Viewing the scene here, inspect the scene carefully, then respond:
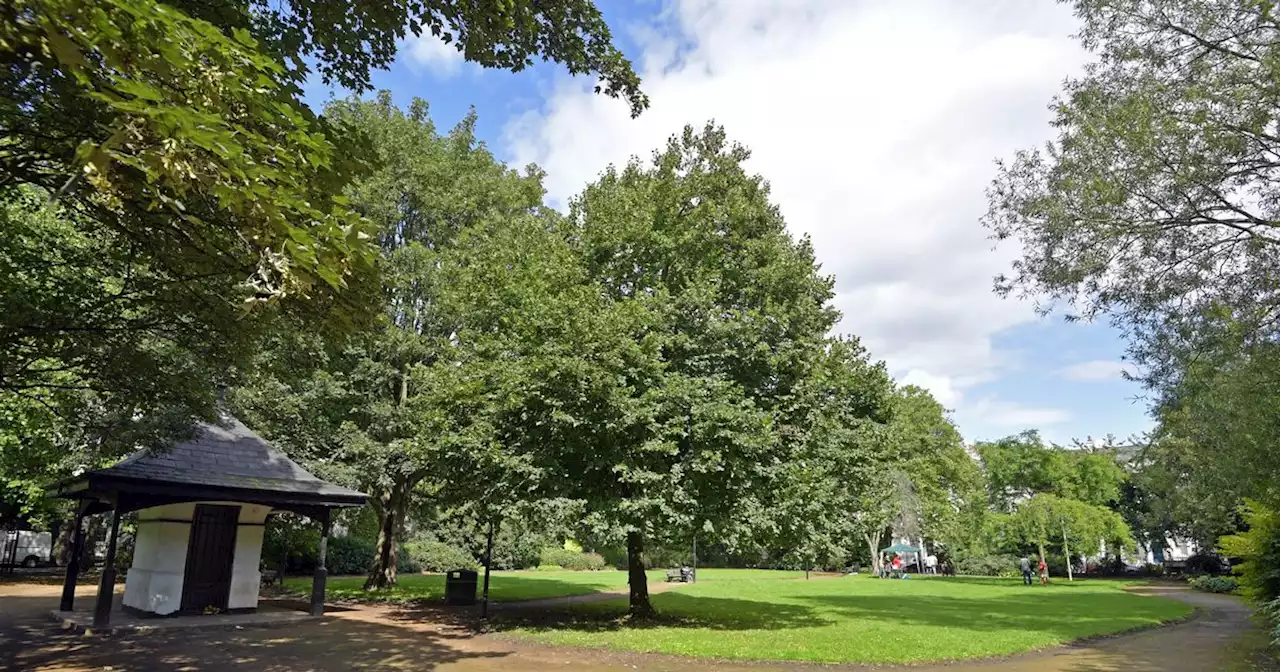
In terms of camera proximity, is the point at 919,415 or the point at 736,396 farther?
the point at 919,415

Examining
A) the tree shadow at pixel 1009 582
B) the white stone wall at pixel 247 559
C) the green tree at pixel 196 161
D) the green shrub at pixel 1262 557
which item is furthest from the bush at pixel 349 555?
the green shrub at pixel 1262 557

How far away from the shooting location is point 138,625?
536 inches

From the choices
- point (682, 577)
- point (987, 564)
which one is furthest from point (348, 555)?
point (987, 564)

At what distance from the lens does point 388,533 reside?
78.3 feet

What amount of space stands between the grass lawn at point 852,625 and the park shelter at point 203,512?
19.5 feet

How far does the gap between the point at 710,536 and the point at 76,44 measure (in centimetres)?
1253

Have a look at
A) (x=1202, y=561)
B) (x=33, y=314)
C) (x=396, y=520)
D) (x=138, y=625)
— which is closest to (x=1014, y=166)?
(x=33, y=314)

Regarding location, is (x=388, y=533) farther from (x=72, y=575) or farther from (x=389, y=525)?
(x=72, y=575)

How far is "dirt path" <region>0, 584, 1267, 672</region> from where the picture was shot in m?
10.6

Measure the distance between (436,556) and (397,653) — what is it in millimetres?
25291

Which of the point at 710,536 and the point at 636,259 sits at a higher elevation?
the point at 636,259

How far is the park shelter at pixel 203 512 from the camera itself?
46.7ft

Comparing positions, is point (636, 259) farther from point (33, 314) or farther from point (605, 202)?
point (33, 314)

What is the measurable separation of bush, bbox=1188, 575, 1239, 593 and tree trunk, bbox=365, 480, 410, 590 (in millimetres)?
33284
